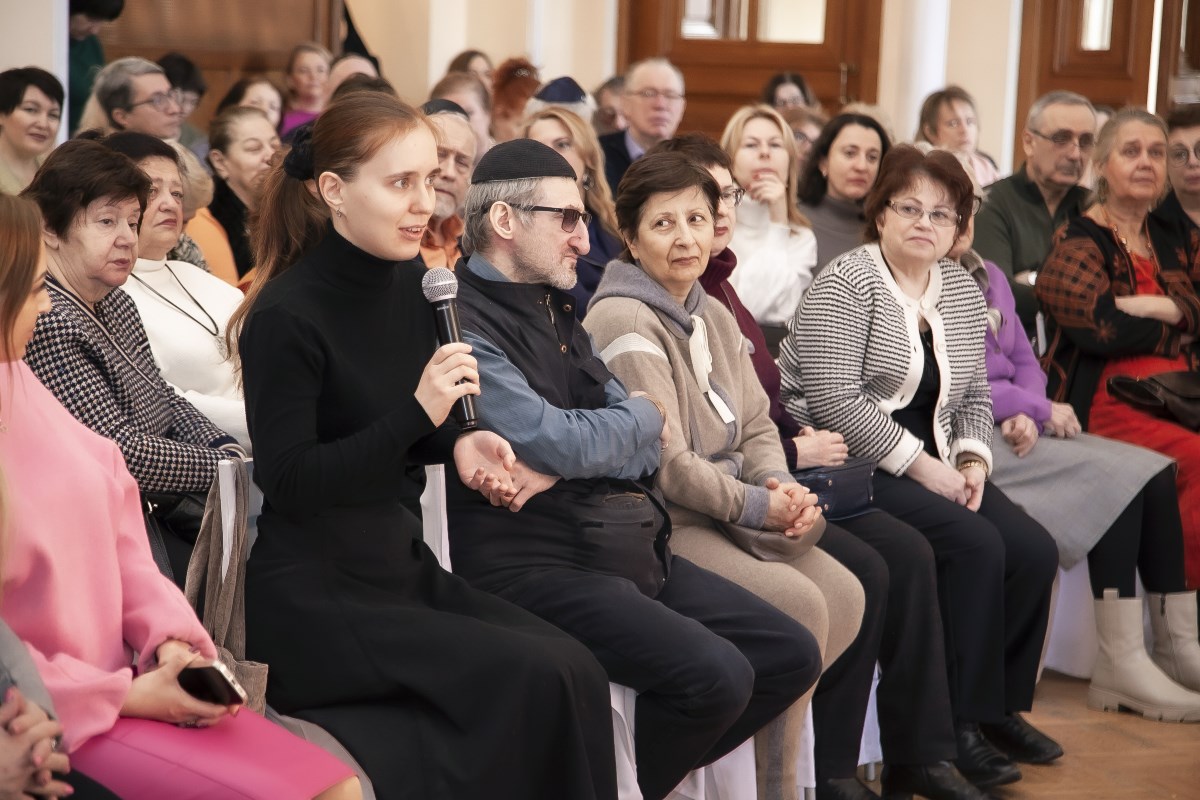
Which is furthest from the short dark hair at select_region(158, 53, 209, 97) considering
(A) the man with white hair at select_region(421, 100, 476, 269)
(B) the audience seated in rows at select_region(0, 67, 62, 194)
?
(A) the man with white hair at select_region(421, 100, 476, 269)

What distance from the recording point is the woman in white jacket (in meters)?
4.49

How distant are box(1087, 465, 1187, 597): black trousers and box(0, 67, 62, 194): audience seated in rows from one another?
3.28 m

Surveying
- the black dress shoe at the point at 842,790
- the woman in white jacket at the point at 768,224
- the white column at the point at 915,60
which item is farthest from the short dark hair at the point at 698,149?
the white column at the point at 915,60

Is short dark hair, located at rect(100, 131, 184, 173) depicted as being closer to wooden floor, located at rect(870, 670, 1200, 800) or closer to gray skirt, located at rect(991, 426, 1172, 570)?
wooden floor, located at rect(870, 670, 1200, 800)

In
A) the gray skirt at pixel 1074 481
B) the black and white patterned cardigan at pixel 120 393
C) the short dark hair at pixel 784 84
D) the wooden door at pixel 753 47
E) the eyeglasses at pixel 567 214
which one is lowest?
the gray skirt at pixel 1074 481

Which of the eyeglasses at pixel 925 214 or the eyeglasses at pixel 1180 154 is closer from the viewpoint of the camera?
the eyeglasses at pixel 925 214

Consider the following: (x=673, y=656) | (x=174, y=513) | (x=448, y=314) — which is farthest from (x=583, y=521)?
(x=174, y=513)

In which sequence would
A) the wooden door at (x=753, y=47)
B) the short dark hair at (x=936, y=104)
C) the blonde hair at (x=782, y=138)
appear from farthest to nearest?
the wooden door at (x=753, y=47)
the short dark hair at (x=936, y=104)
the blonde hair at (x=782, y=138)

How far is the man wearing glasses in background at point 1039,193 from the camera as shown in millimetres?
5090

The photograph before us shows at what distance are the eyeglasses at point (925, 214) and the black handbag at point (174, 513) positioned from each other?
1879 millimetres

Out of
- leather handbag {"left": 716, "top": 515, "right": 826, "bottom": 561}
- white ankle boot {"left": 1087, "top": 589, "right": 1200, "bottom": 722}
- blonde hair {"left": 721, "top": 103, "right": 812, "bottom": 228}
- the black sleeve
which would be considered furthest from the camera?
blonde hair {"left": 721, "top": 103, "right": 812, "bottom": 228}

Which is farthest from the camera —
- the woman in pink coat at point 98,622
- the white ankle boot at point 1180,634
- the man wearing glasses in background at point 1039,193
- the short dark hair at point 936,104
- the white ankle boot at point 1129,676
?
the short dark hair at point 936,104

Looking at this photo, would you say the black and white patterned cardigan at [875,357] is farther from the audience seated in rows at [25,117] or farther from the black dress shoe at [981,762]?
the audience seated in rows at [25,117]

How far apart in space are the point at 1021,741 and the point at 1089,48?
627 centimetres
